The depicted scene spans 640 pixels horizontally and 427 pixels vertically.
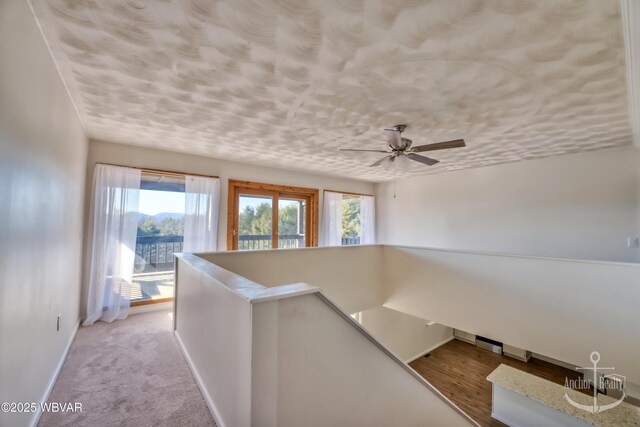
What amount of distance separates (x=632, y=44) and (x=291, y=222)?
4885mm

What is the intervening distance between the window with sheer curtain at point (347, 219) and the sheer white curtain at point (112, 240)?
352cm

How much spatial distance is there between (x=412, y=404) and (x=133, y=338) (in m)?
2.97

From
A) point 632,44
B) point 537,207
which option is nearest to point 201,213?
point 632,44

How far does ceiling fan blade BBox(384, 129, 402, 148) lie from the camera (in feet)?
8.04

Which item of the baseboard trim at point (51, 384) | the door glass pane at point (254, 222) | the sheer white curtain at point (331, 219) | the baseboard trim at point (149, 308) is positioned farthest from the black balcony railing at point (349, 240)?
the baseboard trim at point (51, 384)

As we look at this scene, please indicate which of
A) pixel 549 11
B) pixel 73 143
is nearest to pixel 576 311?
pixel 549 11

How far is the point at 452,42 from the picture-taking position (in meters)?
1.62

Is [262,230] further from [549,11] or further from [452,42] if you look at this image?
[549,11]

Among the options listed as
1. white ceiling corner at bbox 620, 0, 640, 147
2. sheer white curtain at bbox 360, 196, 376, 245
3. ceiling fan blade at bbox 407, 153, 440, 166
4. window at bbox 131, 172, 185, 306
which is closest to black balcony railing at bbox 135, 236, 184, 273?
window at bbox 131, 172, 185, 306

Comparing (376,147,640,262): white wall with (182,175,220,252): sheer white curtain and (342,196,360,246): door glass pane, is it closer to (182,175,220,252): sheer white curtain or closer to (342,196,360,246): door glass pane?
(342,196,360,246): door glass pane

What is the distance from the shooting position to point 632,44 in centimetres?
152

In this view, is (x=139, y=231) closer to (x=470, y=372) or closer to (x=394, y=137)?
(x=394, y=137)

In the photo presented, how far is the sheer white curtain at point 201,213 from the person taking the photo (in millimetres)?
4137

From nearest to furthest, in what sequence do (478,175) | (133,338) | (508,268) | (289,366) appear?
1. (289,366)
2. (133,338)
3. (508,268)
4. (478,175)
